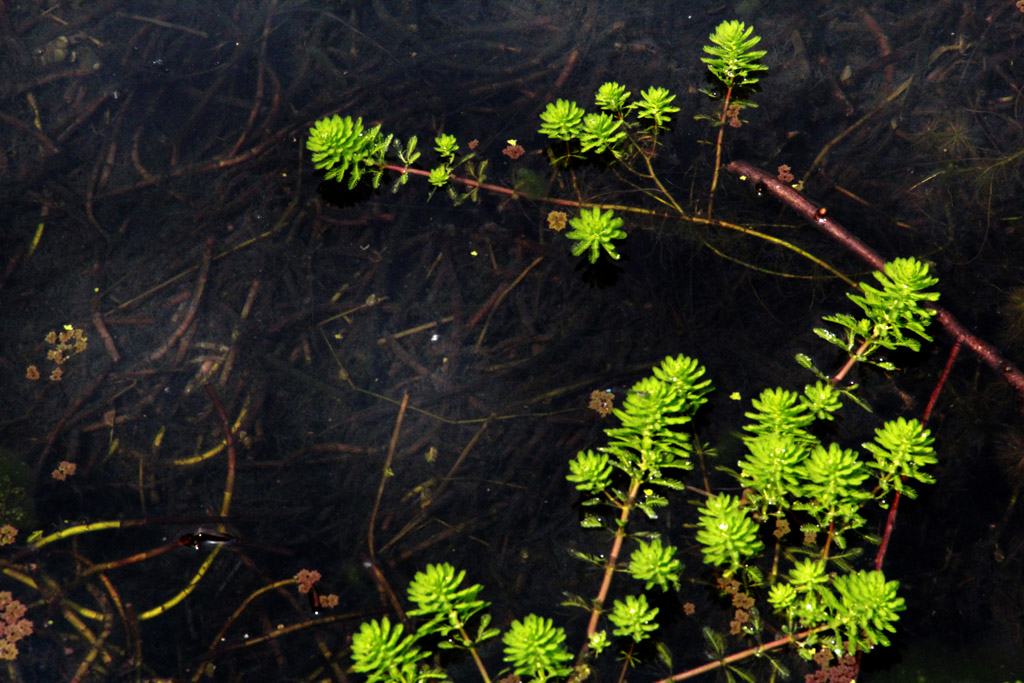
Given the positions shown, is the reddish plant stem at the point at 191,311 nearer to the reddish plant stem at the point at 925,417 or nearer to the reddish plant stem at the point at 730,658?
the reddish plant stem at the point at 730,658

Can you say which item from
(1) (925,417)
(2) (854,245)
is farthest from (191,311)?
(1) (925,417)

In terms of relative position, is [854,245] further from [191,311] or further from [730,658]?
[191,311]

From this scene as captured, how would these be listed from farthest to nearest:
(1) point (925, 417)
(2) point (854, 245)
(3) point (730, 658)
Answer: (2) point (854, 245), (1) point (925, 417), (3) point (730, 658)

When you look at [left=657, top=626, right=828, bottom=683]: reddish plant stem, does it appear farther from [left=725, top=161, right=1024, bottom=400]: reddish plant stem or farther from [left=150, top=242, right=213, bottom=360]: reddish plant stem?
[left=150, top=242, right=213, bottom=360]: reddish plant stem

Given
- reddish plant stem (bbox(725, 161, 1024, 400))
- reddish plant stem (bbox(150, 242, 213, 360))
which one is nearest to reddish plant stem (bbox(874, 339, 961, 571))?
reddish plant stem (bbox(725, 161, 1024, 400))

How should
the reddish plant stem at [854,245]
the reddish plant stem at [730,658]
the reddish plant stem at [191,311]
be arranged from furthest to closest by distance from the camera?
the reddish plant stem at [191,311] < the reddish plant stem at [854,245] < the reddish plant stem at [730,658]

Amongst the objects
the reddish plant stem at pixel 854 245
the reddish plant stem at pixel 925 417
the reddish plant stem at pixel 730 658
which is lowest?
the reddish plant stem at pixel 730 658

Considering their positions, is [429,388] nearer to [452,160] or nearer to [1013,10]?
[452,160]

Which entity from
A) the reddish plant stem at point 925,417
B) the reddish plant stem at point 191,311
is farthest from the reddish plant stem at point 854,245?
the reddish plant stem at point 191,311
